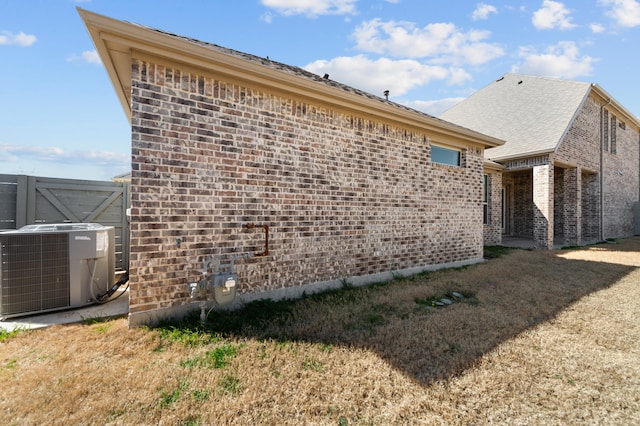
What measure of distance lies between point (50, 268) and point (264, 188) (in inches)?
122

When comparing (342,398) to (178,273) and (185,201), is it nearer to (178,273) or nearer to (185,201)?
(178,273)

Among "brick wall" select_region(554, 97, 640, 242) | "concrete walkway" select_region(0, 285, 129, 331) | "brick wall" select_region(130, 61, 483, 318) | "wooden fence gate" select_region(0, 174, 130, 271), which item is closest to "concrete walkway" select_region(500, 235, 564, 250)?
"brick wall" select_region(554, 97, 640, 242)

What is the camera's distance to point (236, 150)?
435 centimetres

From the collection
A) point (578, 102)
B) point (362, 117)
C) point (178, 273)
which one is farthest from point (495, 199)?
point (178, 273)

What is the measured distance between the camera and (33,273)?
12.8 feet

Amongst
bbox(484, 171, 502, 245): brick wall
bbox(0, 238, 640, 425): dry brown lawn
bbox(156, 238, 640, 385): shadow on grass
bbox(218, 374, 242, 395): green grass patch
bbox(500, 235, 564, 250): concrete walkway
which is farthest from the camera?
bbox(484, 171, 502, 245): brick wall

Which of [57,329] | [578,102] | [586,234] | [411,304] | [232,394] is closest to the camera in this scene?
[232,394]

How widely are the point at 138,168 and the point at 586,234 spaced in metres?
19.7

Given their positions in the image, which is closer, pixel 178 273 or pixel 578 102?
pixel 178 273

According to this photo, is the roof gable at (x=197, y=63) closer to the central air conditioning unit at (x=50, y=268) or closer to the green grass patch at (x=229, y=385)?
the central air conditioning unit at (x=50, y=268)

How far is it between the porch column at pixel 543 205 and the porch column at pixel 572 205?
2.39m

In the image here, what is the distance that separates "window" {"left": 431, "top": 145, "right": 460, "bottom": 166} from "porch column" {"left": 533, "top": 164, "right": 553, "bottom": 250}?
595 centimetres

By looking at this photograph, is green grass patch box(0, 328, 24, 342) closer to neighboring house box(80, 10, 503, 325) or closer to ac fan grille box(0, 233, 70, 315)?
ac fan grille box(0, 233, 70, 315)

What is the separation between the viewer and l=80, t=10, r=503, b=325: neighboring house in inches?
146
